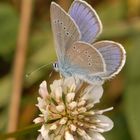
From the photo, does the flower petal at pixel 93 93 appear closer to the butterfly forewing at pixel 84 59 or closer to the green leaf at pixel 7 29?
the butterfly forewing at pixel 84 59

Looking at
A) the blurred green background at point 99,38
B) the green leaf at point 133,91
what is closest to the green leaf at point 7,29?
the blurred green background at point 99,38

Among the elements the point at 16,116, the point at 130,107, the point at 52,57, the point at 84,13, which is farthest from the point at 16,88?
the point at 84,13

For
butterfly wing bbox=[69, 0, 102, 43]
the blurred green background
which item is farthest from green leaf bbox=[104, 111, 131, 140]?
butterfly wing bbox=[69, 0, 102, 43]

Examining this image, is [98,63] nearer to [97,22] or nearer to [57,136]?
[97,22]

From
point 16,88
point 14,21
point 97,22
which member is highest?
point 14,21

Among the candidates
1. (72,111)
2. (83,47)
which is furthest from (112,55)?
(72,111)

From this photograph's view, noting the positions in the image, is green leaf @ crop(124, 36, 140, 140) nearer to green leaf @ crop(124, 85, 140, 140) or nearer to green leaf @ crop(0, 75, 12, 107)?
green leaf @ crop(124, 85, 140, 140)
